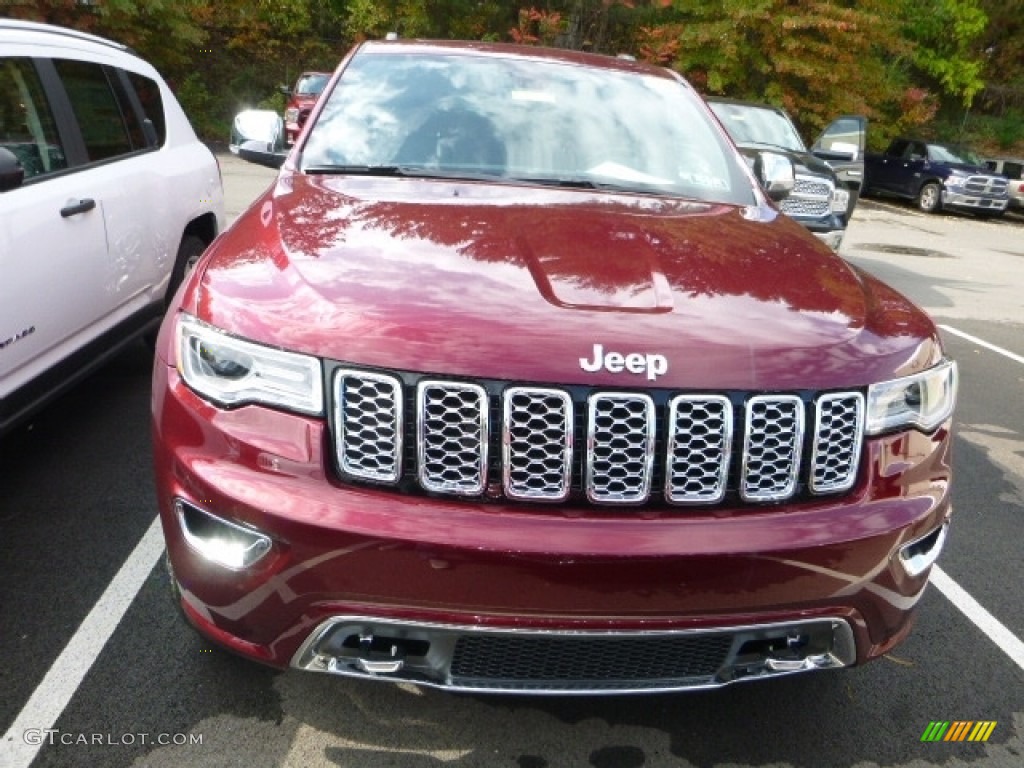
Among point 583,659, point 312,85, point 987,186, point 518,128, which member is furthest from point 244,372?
point 987,186

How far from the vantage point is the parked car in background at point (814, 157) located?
342 inches

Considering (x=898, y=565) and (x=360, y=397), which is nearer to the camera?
(x=360, y=397)

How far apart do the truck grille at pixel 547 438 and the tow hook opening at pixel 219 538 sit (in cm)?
25

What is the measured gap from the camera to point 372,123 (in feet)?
10.9

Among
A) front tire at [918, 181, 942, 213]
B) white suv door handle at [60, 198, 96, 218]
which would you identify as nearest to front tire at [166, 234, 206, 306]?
white suv door handle at [60, 198, 96, 218]

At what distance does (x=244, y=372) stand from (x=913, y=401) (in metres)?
1.62

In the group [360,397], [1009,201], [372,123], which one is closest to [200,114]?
[1009,201]

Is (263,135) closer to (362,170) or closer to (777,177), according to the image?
(362,170)

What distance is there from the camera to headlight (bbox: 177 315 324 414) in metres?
1.96

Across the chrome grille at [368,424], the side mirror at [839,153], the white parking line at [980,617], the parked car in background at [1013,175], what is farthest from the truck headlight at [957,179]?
the chrome grille at [368,424]

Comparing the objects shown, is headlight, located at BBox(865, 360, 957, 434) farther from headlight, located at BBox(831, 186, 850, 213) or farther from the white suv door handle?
headlight, located at BBox(831, 186, 850, 213)

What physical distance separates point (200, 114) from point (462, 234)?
23.1m

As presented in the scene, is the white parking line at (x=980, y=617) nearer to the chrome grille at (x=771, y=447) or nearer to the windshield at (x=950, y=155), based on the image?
the chrome grille at (x=771, y=447)

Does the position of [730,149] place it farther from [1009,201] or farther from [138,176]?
[1009,201]
